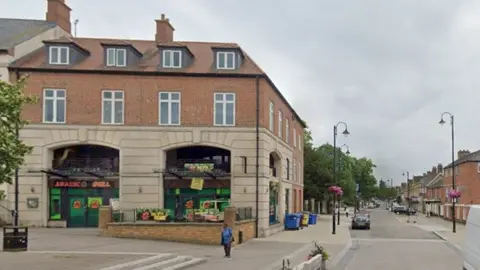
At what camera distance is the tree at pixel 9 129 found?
47.3 ft

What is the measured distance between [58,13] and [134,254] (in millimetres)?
24304

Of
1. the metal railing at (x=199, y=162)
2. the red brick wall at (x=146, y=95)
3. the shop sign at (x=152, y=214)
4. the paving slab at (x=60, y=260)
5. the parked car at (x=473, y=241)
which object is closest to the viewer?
the parked car at (x=473, y=241)

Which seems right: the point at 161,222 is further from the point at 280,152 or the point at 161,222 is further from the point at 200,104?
the point at 280,152

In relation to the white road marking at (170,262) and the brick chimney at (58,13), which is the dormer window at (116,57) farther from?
the white road marking at (170,262)

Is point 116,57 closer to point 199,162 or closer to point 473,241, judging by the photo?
point 199,162

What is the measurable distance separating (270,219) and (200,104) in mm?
10153

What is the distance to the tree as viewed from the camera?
47.3 ft

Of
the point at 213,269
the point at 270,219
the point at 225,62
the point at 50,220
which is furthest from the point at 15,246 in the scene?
the point at 270,219

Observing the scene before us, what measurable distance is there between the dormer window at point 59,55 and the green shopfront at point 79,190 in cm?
504

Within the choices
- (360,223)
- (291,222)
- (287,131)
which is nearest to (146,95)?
(291,222)

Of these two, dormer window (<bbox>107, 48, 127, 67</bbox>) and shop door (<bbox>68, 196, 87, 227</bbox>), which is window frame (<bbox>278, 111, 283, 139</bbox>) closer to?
dormer window (<bbox>107, 48, 127, 67</bbox>)

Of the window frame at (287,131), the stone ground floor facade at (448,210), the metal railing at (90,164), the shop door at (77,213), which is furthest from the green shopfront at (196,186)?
the stone ground floor facade at (448,210)

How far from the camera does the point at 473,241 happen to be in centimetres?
1401

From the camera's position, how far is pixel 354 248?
3262 cm
